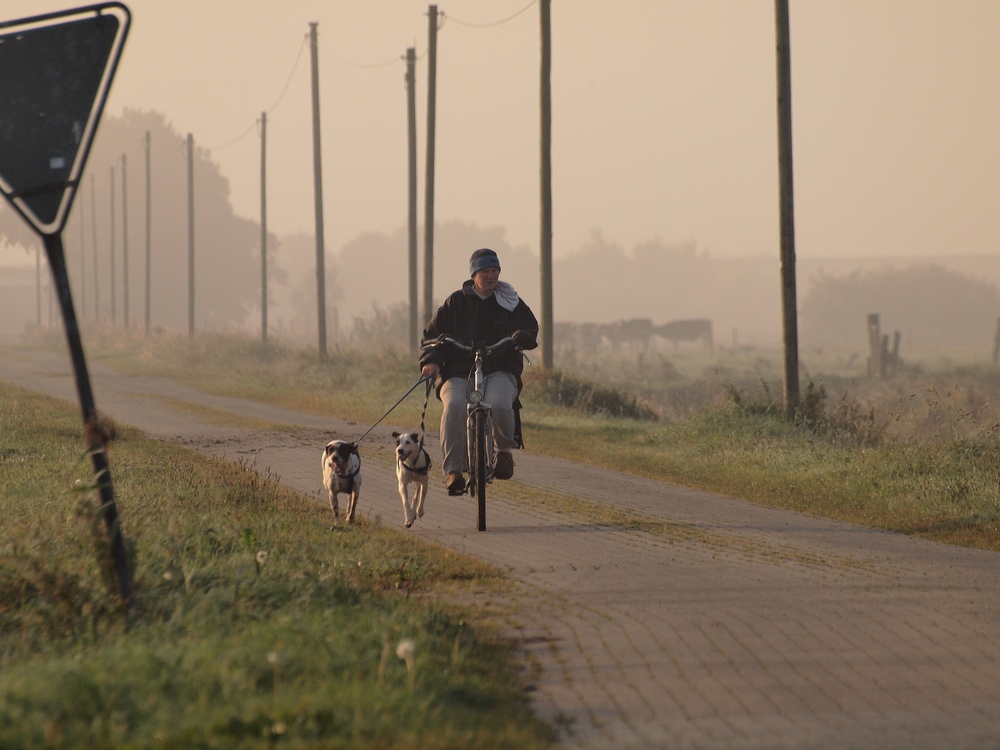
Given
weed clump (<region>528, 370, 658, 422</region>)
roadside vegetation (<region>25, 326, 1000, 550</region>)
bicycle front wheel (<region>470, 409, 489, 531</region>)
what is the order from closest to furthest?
bicycle front wheel (<region>470, 409, 489, 531</region>) → roadside vegetation (<region>25, 326, 1000, 550</region>) → weed clump (<region>528, 370, 658, 422</region>)

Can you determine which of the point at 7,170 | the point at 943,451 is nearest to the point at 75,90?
the point at 7,170

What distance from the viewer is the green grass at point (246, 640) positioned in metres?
4.39

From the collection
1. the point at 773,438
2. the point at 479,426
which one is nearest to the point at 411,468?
the point at 479,426

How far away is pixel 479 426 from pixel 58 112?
195 inches

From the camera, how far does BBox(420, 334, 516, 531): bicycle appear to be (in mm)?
10078

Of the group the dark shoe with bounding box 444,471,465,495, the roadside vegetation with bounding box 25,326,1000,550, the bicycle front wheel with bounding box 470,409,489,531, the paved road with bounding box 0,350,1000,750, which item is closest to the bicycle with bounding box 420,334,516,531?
the bicycle front wheel with bounding box 470,409,489,531

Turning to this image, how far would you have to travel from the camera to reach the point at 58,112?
589 centimetres

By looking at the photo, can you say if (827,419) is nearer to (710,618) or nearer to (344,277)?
(710,618)

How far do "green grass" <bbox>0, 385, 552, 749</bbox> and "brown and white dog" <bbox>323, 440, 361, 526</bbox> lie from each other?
0.64 meters

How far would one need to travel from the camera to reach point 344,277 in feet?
630

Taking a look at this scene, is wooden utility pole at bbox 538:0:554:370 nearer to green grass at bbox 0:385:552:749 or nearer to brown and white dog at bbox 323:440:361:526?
brown and white dog at bbox 323:440:361:526

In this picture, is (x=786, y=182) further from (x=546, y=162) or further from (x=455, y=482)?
(x=455, y=482)

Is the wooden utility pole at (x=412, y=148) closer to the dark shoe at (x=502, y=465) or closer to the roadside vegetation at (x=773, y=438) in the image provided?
the roadside vegetation at (x=773, y=438)

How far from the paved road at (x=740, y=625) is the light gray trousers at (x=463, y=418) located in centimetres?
62
